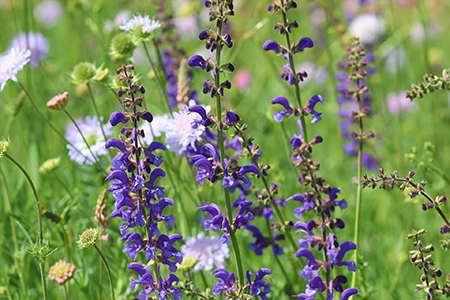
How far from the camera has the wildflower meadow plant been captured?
5.72 feet

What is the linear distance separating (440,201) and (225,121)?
583 millimetres

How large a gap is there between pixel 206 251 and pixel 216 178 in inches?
30.3

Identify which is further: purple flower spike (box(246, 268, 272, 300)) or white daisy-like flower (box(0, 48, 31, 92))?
white daisy-like flower (box(0, 48, 31, 92))

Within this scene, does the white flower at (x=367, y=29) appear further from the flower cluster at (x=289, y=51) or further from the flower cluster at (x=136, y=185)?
the flower cluster at (x=136, y=185)

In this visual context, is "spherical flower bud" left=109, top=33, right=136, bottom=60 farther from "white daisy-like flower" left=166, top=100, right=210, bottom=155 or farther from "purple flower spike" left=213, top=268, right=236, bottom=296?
"purple flower spike" left=213, top=268, right=236, bottom=296

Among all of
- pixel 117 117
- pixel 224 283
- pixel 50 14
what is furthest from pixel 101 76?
pixel 50 14

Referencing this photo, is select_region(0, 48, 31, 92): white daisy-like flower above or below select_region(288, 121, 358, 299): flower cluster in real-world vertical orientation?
above

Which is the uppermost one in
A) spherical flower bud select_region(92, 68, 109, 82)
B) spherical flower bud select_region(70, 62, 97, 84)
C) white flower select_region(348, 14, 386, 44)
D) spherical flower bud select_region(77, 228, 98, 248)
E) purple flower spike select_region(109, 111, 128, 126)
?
white flower select_region(348, 14, 386, 44)

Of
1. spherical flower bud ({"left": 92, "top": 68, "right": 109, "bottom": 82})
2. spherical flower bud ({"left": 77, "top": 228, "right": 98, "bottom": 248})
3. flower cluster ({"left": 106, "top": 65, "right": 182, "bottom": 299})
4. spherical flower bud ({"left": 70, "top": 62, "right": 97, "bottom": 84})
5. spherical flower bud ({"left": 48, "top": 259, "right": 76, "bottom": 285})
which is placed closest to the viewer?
flower cluster ({"left": 106, "top": 65, "right": 182, "bottom": 299})

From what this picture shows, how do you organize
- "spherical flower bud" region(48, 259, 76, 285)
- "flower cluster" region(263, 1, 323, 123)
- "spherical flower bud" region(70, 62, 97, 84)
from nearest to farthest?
"flower cluster" region(263, 1, 323, 123) → "spherical flower bud" region(48, 259, 76, 285) → "spherical flower bud" region(70, 62, 97, 84)

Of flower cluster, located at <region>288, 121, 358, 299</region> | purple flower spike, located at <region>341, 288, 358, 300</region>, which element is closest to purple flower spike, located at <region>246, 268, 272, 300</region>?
flower cluster, located at <region>288, 121, 358, 299</region>

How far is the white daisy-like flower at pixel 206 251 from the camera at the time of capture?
2.38 meters

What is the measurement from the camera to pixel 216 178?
173cm

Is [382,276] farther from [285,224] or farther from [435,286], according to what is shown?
[435,286]
